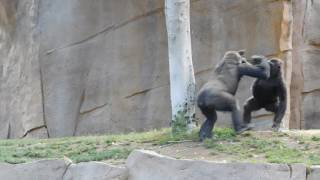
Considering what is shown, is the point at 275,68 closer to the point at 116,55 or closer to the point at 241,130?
the point at 241,130

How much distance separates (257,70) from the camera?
335 inches

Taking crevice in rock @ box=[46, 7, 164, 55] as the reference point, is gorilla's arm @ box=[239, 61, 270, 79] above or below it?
below

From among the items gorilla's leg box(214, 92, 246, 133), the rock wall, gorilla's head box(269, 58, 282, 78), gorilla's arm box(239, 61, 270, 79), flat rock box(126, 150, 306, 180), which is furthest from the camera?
the rock wall

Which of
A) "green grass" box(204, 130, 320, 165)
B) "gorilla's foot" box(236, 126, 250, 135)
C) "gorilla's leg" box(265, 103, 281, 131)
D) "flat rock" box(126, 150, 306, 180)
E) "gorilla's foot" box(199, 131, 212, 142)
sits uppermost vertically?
"gorilla's leg" box(265, 103, 281, 131)

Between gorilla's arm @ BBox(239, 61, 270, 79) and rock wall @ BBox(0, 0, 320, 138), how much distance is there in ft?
11.8

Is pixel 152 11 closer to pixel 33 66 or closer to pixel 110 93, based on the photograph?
pixel 110 93

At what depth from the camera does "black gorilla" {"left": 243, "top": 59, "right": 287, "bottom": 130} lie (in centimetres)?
896

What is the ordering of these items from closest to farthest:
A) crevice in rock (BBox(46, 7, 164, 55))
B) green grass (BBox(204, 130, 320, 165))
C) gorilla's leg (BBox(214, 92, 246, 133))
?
green grass (BBox(204, 130, 320, 165)) < gorilla's leg (BBox(214, 92, 246, 133)) < crevice in rock (BBox(46, 7, 164, 55))

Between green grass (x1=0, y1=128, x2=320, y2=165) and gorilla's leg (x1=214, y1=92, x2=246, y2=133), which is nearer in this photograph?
green grass (x1=0, y1=128, x2=320, y2=165)

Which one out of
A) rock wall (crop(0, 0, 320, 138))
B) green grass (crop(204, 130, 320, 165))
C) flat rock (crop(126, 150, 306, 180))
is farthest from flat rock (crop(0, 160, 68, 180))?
rock wall (crop(0, 0, 320, 138))

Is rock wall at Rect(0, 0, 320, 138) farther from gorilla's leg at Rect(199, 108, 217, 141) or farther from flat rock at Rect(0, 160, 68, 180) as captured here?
flat rock at Rect(0, 160, 68, 180)

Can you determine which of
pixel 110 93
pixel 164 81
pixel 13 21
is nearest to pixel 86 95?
pixel 110 93

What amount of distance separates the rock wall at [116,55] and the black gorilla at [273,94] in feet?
9.35

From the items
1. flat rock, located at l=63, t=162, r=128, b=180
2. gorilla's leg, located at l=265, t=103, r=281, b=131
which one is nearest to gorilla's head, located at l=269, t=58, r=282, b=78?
gorilla's leg, located at l=265, t=103, r=281, b=131
